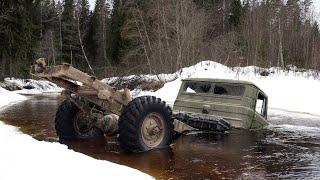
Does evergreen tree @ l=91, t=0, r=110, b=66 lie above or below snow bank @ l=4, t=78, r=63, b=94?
above

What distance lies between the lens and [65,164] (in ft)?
23.7

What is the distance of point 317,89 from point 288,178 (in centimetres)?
1712

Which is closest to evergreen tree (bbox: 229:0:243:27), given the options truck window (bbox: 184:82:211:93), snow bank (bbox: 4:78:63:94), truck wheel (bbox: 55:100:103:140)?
snow bank (bbox: 4:78:63:94)

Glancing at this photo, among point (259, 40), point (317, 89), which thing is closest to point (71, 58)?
point (259, 40)

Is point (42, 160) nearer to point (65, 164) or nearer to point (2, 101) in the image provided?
point (65, 164)

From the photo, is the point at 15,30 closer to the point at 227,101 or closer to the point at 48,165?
the point at 227,101

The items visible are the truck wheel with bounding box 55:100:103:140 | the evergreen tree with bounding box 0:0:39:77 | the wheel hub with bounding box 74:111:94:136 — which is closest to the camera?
the truck wheel with bounding box 55:100:103:140

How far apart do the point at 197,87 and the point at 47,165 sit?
699cm

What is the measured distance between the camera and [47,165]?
6895mm

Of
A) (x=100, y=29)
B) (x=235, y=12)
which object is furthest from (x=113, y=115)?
(x=100, y=29)

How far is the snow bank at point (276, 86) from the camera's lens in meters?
22.6

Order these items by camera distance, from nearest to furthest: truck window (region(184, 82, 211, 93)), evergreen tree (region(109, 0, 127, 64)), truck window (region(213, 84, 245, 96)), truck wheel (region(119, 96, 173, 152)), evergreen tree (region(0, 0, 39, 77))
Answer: truck wheel (region(119, 96, 173, 152)) → truck window (region(213, 84, 245, 96)) → truck window (region(184, 82, 211, 93)) → evergreen tree (region(0, 0, 39, 77)) → evergreen tree (region(109, 0, 127, 64))

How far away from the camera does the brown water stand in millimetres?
8352

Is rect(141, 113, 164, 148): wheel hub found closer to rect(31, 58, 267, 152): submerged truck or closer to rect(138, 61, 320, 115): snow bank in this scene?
rect(31, 58, 267, 152): submerged truck
